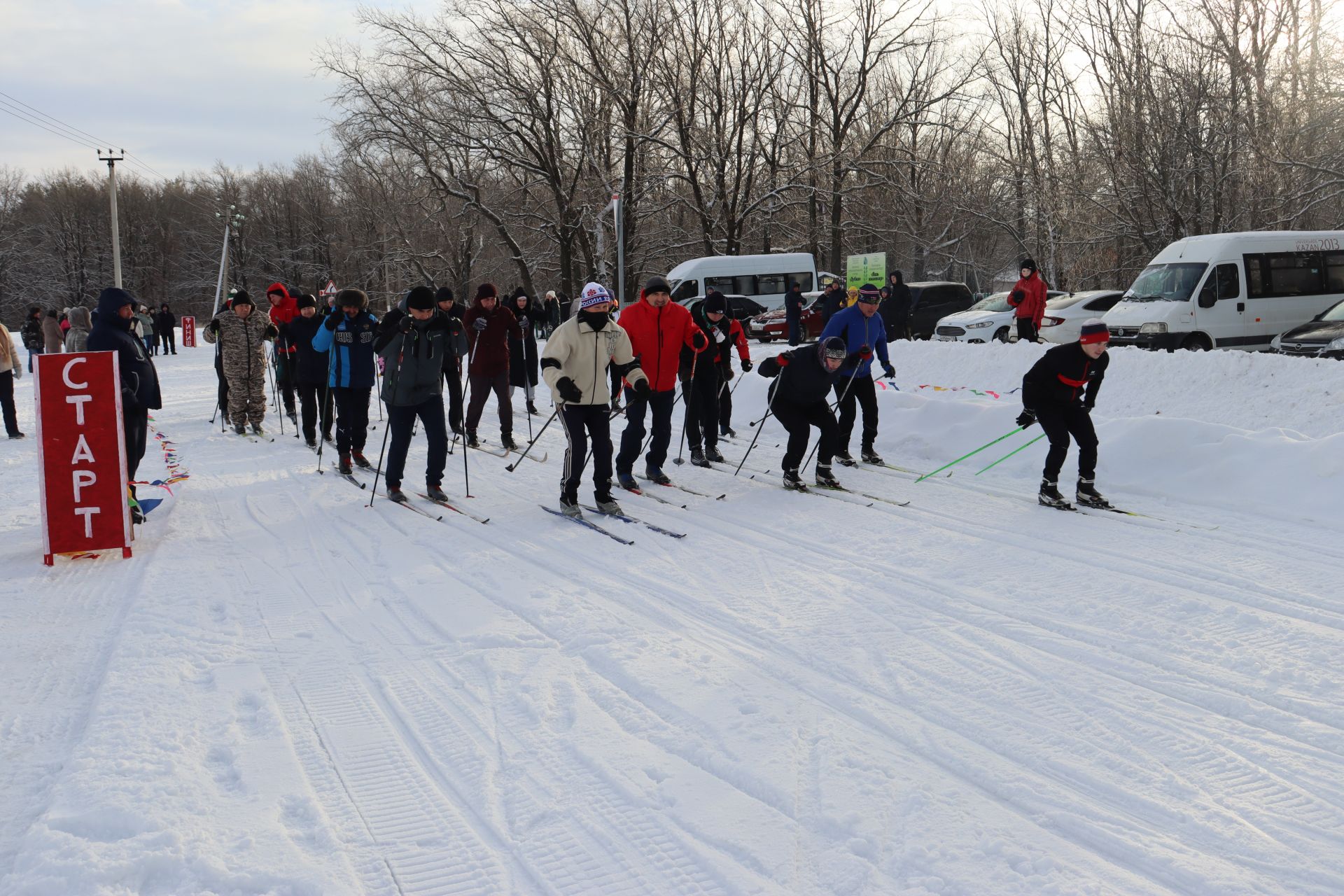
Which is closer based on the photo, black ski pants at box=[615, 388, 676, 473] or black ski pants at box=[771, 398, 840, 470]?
black ski pants at box=[615, 388, 676, 473]

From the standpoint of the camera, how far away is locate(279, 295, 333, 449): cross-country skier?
446 inches

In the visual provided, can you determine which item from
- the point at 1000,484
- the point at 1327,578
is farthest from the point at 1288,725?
the point at 1000,484

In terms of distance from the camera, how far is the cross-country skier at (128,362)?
7.35 m

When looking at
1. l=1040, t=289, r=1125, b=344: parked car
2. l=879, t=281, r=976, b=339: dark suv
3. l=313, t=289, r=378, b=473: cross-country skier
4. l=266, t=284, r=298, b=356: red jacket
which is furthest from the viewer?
l=879, t=281, r=976, b=339: dark suv

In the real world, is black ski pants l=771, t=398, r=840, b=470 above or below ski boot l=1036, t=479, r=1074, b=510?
above

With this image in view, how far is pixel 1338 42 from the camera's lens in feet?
76.9

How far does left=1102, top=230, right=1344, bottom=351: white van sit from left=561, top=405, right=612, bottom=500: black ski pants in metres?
10.4

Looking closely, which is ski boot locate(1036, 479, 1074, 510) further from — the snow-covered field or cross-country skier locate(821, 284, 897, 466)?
cross-country skier locate(821, 284, 897, 466)

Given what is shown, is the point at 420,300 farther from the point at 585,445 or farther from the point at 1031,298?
the point at 1031,298

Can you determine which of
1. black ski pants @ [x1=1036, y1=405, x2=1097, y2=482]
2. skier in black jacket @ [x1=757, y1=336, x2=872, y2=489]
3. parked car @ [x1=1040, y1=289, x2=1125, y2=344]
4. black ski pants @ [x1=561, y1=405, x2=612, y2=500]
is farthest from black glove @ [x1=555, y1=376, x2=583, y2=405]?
parked car @ [x1=1040, y1=289, x2=1125, y2=344]

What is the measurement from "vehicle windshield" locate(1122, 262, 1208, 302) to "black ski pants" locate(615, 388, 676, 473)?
32.0ft

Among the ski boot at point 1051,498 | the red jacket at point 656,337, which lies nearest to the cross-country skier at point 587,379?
the red jacket at point 656,337

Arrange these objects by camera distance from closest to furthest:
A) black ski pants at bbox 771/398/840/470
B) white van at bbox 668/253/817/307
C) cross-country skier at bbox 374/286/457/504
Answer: cross-country skier at bbox 374/286/457/504 → black ski pants at bbox 771/398/840/470 → white van at bbox 668/253/817/307

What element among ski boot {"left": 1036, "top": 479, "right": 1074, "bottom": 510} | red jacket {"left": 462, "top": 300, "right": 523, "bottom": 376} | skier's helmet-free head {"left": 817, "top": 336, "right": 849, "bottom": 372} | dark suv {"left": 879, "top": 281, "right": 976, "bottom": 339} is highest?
dark suv {"left": 879, "top": 281, "right": 976, "bottom": 339}
